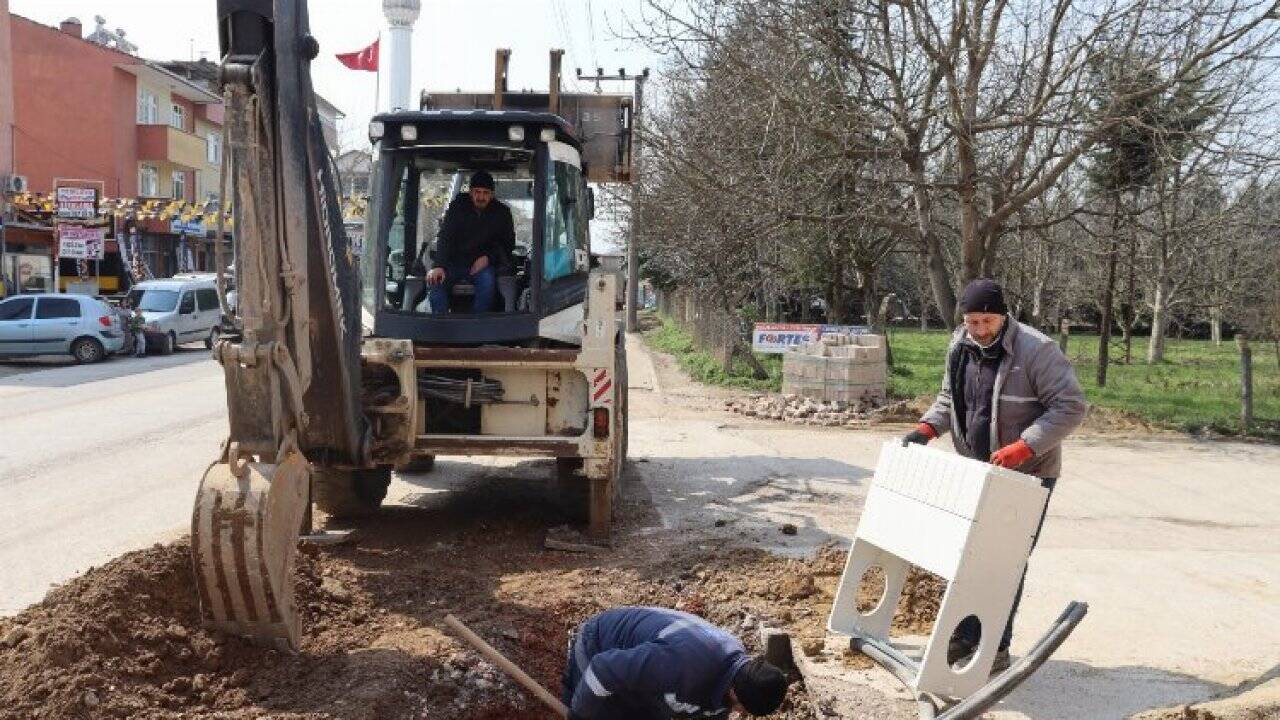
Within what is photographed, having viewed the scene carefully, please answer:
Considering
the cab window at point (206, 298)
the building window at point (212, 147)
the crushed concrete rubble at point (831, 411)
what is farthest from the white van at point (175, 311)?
the building window at point (212, 147)

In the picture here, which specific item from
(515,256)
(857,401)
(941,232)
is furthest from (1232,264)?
(515,256)

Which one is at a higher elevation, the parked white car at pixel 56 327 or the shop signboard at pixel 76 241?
the shop signboard at pixel 76 241

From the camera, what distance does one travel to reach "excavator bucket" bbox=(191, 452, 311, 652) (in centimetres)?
479

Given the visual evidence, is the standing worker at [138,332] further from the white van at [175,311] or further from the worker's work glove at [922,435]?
the worker's work glove at [922,435]

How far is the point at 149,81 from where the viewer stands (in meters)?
43.1

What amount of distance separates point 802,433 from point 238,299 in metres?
10.4

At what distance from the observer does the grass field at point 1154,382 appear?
1647 centimetres

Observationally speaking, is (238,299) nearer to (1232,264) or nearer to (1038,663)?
(1038,663)

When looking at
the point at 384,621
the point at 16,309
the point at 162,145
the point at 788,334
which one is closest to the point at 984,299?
the point at 384,621

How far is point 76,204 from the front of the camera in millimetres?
28750

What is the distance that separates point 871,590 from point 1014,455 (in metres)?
1.93

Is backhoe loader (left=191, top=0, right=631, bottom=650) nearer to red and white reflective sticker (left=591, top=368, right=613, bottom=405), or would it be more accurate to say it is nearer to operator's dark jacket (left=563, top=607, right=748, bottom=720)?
red and white reflective sticker (left=591, top=368, right=613, bottom=405)

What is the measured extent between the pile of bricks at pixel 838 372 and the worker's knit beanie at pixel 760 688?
13.2m

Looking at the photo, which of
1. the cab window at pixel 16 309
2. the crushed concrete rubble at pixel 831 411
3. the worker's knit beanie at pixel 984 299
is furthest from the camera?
the cab window at pixel 16 309
